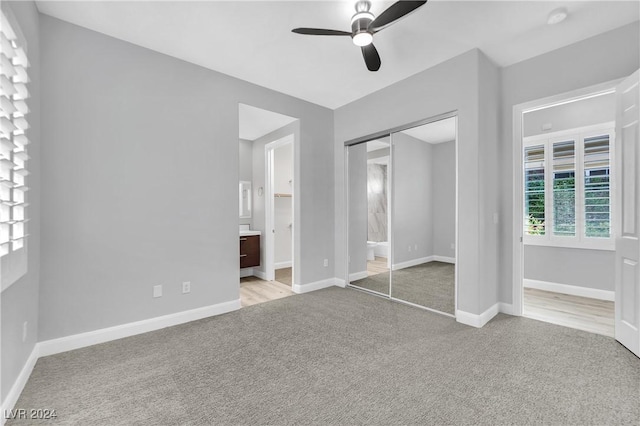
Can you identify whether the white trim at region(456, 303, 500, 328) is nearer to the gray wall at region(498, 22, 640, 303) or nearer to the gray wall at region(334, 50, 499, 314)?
the gray wall at region(334, 50, 499, 314)

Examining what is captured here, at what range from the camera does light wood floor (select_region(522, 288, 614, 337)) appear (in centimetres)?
292

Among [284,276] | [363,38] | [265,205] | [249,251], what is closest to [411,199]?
[363,38]

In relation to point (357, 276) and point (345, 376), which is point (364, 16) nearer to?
point (345, 376)

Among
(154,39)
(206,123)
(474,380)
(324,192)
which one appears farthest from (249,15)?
(474,380)

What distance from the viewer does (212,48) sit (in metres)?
2.85

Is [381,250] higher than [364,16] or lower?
lower

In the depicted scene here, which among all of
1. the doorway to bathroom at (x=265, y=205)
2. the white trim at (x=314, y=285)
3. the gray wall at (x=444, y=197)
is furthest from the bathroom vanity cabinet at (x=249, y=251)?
the gray wall at (x=444, y=197)

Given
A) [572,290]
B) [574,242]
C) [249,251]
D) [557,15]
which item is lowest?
[572,290]

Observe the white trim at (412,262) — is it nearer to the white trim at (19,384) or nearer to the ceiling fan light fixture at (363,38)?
the ceiling fan light fixture at (363,38)

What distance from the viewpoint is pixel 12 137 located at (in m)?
1.86

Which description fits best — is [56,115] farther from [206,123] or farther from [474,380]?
[474,380]

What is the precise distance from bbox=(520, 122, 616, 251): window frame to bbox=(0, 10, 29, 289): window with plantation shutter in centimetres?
449

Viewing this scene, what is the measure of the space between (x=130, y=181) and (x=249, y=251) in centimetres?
244

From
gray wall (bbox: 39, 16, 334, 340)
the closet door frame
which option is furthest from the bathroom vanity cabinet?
the closet door frame
